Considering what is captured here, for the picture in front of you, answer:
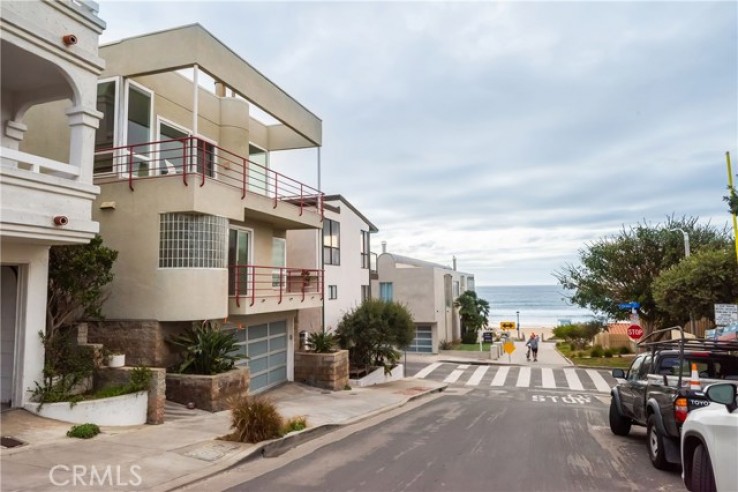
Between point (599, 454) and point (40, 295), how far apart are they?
10.8 metres

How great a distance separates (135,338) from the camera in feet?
39.2

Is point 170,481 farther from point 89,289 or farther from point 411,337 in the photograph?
point 411,337

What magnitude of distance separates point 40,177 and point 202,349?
5329 mm

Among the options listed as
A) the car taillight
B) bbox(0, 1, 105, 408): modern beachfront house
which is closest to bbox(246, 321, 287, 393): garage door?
bbox(0, 1, 105, 408): modern beachfront house

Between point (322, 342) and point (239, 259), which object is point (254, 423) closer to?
point (239, 259)

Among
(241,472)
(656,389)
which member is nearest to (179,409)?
(241,472)

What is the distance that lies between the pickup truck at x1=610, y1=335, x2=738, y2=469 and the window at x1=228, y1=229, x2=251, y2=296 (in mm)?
9810

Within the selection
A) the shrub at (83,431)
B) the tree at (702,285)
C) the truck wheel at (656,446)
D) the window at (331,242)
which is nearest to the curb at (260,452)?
the shrub at (83,431)

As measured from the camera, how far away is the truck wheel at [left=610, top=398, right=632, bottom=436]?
10.3 metres

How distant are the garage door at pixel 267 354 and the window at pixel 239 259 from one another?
73.2 inches

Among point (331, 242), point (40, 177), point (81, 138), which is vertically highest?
point (81, 138)

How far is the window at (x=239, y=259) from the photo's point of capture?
14.7m

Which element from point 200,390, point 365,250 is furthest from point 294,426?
point 365,250

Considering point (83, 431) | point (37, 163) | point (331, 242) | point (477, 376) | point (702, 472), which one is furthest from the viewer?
point (477, 376)
